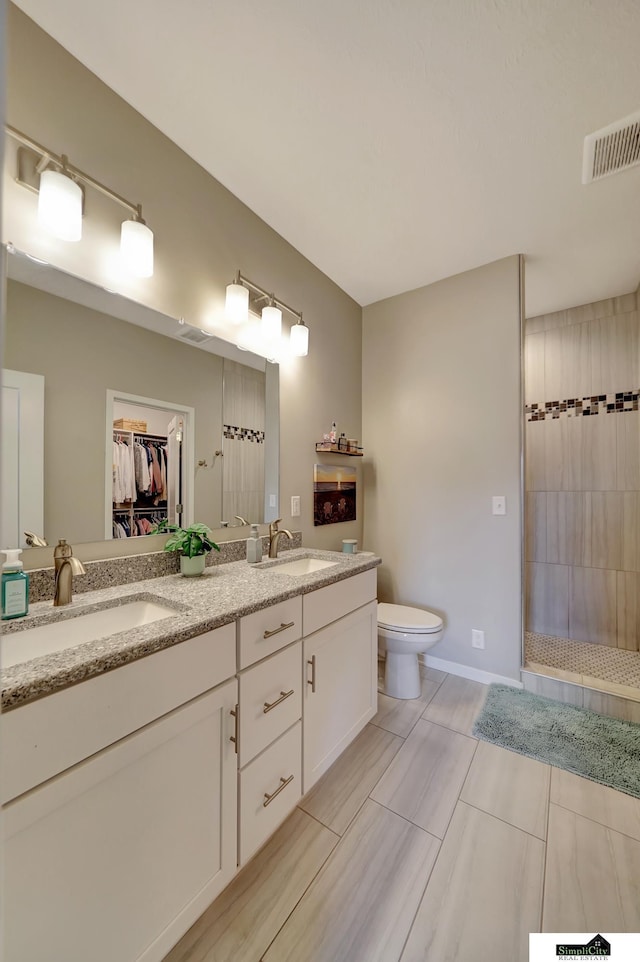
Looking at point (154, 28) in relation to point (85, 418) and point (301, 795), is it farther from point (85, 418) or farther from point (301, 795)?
point (301, 795)

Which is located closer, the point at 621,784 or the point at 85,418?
the point at 85,418

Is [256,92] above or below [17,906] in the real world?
above

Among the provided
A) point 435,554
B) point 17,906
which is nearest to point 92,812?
point 17,906

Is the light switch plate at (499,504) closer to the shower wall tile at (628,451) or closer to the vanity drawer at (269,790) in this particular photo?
the shower wall tile at (628,451)

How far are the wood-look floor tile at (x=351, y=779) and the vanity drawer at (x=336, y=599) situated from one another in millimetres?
642

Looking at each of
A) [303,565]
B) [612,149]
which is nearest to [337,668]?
[303,565]

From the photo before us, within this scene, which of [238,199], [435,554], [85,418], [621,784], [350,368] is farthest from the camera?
[350,368]

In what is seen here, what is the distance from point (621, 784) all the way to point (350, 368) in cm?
253

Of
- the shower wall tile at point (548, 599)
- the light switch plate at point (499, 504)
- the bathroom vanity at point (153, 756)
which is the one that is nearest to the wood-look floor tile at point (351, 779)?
the bathroom vanity at point (153, 756)

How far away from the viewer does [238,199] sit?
1.78 meters

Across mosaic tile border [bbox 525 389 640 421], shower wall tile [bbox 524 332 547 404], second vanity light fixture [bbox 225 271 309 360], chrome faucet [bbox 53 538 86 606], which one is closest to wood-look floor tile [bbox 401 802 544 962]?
chrome faucet [bbox 53 538 86 606]

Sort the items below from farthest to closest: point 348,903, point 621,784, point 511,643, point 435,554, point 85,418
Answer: point 435,554 < point 511,643 < point 621,784 < point 85,418 < point 348,903

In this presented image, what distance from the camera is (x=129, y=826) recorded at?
0.83 m

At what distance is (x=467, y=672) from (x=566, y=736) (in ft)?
1.98
